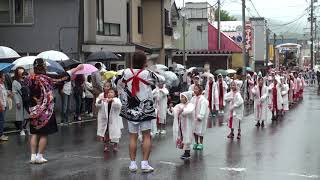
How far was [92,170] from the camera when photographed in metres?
9.34

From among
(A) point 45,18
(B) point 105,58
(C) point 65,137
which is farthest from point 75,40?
(C) point 65,137

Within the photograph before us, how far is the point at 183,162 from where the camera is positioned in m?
10.1

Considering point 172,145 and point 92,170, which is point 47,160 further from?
point 172,145

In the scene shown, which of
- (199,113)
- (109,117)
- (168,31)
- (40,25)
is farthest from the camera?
(168,31)

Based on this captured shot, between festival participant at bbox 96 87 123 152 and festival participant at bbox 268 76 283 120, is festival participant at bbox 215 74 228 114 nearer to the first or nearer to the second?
festival participant at bbox 268 76 283 120

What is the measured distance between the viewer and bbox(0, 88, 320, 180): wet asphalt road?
8906 millimetres

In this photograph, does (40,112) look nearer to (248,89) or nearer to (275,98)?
(275,98)

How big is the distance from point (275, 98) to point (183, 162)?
411 inches

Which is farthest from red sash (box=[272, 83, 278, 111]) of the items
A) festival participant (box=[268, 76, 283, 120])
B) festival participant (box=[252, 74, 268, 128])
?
festival participant (box=[252, 74, 268, 128])

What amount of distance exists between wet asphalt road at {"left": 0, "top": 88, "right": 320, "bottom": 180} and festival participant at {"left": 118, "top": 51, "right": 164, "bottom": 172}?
42 cm

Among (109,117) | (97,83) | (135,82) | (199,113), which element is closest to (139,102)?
(135,82)

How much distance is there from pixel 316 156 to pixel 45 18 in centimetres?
1635

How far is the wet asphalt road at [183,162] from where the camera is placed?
8906mm

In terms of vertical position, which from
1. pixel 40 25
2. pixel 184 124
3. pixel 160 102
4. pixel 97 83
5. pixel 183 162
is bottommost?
pixel 183 162
